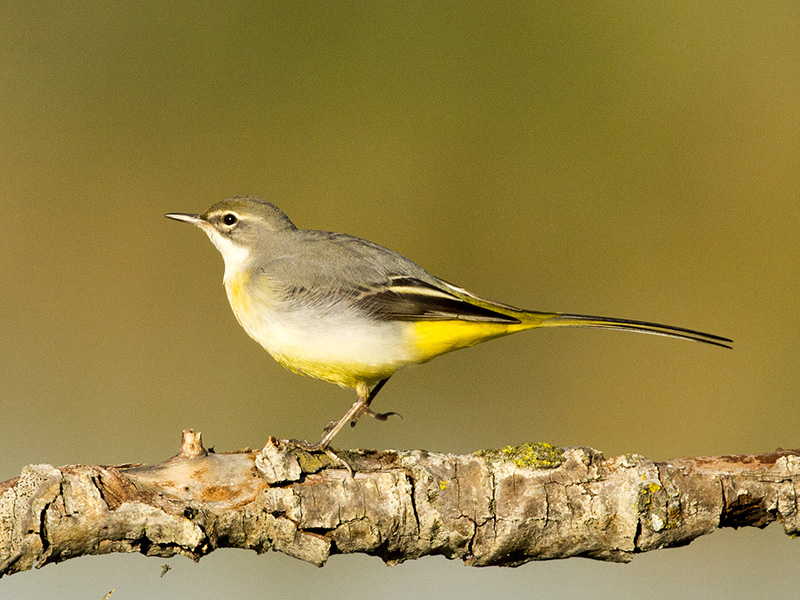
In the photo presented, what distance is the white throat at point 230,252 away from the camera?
15.8ft

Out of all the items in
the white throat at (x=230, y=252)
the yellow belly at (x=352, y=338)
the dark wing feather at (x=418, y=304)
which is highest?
the white throat at (x=230, y=252)

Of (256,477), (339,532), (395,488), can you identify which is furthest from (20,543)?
(395,488)

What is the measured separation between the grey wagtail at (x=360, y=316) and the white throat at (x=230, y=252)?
4.6 inches

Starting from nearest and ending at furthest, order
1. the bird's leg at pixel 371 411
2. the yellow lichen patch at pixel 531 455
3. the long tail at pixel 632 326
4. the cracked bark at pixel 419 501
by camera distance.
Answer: the cracked bark at pixel 419 501
the yellow lichen patch at pixel 531 455
the long tail at pixel 632 326
the bird's leg at pixel 371 411

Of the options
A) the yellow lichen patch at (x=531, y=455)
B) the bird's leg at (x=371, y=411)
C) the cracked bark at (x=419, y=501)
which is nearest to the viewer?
the cracked bark at (x=419, y=501)

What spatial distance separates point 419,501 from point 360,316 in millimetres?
1152

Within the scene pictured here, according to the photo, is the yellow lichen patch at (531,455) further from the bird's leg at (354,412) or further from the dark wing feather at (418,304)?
the bird's leg at (354,412)

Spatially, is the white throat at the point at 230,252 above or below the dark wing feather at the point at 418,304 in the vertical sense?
above

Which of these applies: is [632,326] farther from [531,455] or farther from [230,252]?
[230,252]

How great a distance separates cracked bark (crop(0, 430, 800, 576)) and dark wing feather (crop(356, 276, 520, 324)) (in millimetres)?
762

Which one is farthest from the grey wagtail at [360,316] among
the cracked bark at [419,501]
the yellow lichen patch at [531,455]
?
the yellow lichen patch at [531,455]

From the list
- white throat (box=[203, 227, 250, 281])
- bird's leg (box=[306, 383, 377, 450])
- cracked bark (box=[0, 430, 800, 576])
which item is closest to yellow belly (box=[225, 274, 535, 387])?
bird's leg (box=[306, 383, 377, 450])

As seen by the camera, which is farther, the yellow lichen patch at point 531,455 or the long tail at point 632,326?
the long tail at point 632,326

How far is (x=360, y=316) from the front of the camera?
170 inches
